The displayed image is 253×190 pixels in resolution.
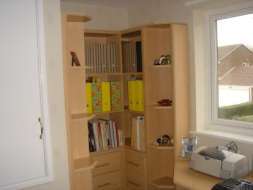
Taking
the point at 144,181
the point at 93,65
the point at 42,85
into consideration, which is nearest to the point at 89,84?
the point at 93,65

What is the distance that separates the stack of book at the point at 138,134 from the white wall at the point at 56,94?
3.17ft

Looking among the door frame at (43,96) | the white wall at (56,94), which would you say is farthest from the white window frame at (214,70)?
the door frame at (43,96)

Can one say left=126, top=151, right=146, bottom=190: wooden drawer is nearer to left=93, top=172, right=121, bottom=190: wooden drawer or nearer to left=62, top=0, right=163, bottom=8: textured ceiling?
left=93, top=172, right=121, bottom=190: wooden drawer

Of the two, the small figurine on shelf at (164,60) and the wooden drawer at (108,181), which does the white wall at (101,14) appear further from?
the wooden drawer at (108,181)

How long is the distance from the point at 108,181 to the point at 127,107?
0.89m

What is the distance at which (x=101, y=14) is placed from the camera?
367cm

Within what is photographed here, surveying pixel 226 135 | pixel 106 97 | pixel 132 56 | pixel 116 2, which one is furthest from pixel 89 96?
pixel 226 135

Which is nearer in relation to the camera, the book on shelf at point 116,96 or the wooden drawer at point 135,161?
the wooden drawer at point 135,161

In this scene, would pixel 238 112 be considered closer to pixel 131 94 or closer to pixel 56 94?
pixel 131 94

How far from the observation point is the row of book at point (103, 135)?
3348 millimetres

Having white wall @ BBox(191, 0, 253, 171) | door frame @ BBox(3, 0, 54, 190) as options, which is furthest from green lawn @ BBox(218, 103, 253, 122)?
door frame @ BBox(3, 0, 54, 190)

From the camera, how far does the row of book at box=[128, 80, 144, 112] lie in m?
3.28

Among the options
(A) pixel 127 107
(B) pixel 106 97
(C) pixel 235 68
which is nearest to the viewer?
(C) pixel 235 68

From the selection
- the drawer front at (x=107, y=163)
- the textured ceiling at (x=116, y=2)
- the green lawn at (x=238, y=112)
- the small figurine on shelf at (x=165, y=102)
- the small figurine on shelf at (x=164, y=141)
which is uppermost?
the textured ceiling at (x=116, y=2)
